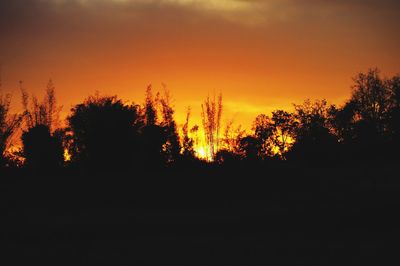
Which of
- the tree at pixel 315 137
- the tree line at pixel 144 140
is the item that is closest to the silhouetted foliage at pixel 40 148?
the tree line at pixel 144 140

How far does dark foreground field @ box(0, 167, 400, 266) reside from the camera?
11888 mm

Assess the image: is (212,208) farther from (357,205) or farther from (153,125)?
(153,125)

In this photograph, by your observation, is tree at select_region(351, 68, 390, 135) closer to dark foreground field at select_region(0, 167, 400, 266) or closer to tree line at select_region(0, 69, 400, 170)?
tree line at select_region(0, 69, 400, 170)

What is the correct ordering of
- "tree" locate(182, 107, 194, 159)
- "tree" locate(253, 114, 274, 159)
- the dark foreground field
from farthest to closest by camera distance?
"tree" locate(253, 114, 274, 159), "tree" locate(182, 107, 194, 159), the dark foreground field

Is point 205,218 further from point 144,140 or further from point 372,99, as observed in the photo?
point 372,99

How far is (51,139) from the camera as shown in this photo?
36.3 metres

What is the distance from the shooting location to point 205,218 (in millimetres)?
17312

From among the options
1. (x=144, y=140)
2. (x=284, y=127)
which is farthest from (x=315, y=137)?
(x=144, y=140)

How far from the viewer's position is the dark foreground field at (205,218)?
11888 millimetres

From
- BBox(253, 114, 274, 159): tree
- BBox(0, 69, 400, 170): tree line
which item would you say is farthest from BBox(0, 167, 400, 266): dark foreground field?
BBox(253, 114, 274, 159): tree

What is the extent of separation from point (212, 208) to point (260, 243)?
23.5 feet

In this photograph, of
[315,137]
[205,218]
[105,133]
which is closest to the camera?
[205,218]

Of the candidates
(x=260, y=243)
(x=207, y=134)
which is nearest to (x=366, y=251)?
(x=260, y=243)

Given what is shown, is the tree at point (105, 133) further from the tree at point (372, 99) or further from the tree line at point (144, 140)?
the tree at point (372, 99)
